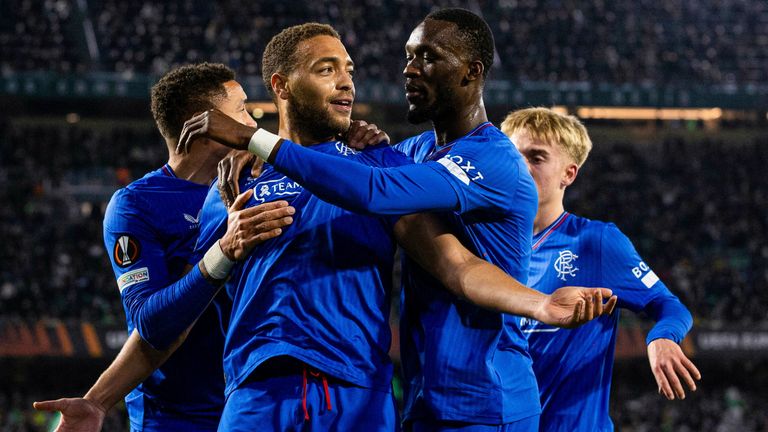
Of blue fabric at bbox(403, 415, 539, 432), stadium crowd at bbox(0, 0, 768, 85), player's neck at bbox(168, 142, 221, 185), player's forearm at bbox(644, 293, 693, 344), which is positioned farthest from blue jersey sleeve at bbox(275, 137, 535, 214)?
stadium crowd at bbox(0, 0, 768, 85)

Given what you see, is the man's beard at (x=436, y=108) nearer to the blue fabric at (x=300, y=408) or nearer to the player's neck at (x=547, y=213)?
the blue fabric at (x=300, y=408)

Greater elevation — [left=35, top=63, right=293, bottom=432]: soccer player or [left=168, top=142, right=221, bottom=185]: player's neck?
[left=168, top=142, right=221, bottom=185]: player's neck

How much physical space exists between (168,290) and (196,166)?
3.07 ft

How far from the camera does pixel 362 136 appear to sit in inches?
138

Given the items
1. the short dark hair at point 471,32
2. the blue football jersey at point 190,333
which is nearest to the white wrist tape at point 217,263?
the blue football jersey at point 190,333

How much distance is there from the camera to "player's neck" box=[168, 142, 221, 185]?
4.29 meters

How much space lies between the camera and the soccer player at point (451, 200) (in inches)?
121

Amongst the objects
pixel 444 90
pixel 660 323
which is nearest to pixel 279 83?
pixel 444 90

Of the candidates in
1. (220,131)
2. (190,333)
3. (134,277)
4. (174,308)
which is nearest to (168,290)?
(174,308)

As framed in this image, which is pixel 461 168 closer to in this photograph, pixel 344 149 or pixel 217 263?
pixel 344 149

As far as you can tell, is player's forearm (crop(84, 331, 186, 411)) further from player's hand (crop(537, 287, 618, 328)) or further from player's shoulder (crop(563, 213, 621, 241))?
player's shoulder (crop(563, 213, 621, 241))

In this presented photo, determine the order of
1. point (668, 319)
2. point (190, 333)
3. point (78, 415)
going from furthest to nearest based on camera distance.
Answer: point (668, 319), point (190, 333), point (78, 415)

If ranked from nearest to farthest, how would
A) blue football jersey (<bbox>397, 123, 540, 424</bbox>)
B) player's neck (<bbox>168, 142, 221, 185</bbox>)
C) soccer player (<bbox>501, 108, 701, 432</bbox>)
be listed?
blue football jersey (<bbox>397, 123, 540, 424</bbox>) → player's neck (<bbox>168, 142, 221, 185</bbox>) → soccer player (<bbox>501, 108, 701, 432</bbox>)

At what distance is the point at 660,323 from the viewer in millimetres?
4258
